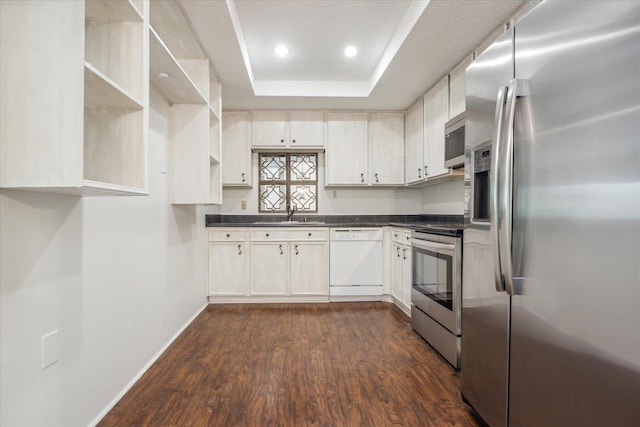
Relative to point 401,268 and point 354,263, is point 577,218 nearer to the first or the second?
point 401,268

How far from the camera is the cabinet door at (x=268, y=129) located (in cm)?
411

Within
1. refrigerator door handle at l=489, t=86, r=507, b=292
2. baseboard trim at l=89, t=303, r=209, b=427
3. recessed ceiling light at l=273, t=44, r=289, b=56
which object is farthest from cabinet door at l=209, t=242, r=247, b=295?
refrigerator door handle at l=489, t=86, r=507, b=292

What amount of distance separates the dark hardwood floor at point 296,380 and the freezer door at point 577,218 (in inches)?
26.7

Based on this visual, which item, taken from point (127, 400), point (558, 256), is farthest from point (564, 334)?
point (127, 400)

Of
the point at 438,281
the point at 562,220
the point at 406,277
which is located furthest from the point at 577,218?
the point at 406,277

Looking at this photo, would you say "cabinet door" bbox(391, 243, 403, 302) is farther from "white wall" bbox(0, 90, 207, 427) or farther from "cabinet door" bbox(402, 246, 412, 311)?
"white wall" bbox(0, 90, 207, 427)

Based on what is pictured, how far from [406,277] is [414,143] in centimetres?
157

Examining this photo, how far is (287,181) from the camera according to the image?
14.5ft

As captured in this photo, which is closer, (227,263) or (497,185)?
(497,185)

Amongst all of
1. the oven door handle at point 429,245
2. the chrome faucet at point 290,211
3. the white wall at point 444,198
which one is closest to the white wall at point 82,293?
the chrome faucet at point 290,211

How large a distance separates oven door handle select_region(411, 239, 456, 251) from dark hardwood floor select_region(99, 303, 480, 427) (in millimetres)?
769

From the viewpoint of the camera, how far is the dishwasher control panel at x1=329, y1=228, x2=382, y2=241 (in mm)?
3812

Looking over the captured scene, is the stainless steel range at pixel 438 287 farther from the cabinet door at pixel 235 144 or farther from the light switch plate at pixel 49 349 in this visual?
the cabinet door at pixel 235 144

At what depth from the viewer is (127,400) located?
1830 mm
